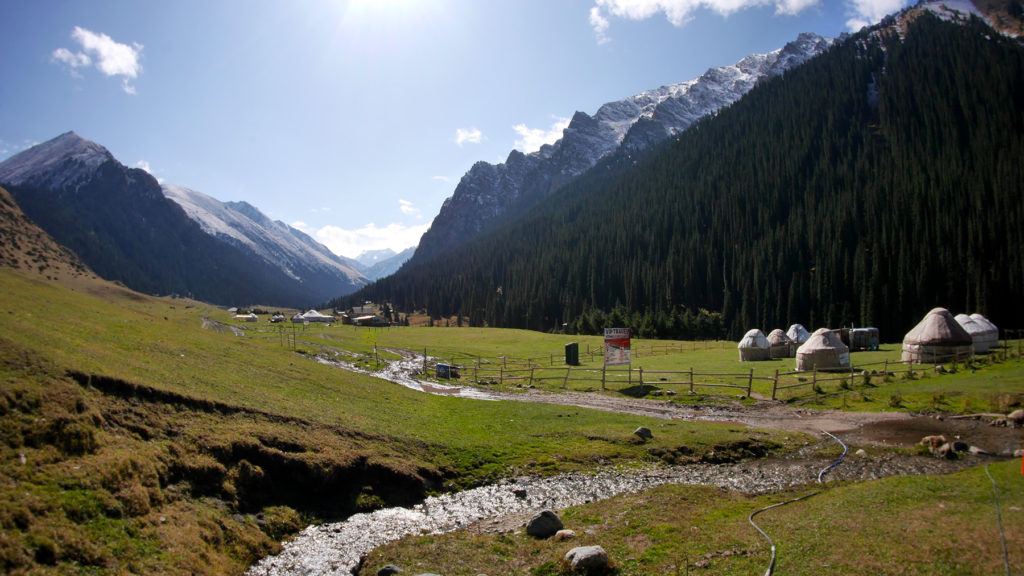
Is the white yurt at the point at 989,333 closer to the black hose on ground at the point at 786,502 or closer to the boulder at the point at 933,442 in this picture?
the black hose on ground at the point at 786,502

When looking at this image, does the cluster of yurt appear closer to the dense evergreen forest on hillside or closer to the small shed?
the small shed

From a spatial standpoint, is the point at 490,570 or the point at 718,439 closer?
the point at 490,570

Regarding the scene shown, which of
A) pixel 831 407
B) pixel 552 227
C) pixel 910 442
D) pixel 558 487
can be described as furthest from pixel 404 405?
pixel 552 227

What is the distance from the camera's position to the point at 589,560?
9430mm

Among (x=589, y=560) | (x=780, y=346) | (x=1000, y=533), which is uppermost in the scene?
(x=780, y=346)

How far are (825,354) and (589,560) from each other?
1607 inches

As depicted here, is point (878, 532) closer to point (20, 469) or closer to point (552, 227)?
point (20, 469)

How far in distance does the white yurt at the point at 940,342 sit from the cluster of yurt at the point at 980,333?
19.4ft

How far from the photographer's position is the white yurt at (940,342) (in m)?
39.8

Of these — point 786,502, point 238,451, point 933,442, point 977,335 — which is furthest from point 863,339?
point 238,451

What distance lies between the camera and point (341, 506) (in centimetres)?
1384

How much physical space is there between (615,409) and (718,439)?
427 inches

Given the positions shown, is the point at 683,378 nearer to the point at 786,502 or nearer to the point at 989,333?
the point at 786,502

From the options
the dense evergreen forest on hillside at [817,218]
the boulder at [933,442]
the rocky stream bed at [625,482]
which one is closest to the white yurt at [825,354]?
the rocky stream bed at [625,482]
